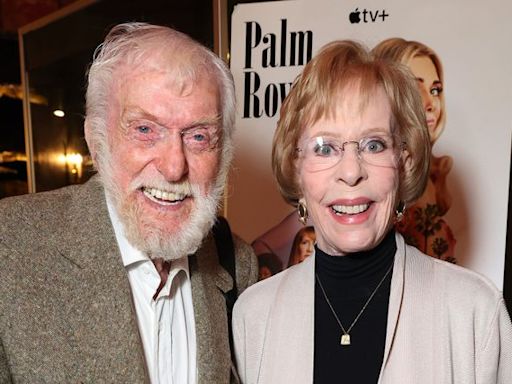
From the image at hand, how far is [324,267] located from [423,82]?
93cm

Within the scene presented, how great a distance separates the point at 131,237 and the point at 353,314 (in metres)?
0.66

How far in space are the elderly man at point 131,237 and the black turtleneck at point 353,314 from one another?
0.99ft

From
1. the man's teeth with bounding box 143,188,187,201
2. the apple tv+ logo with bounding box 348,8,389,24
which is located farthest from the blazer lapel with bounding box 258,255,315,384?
the apple tv+ logo with bounding box 348,8,389,24

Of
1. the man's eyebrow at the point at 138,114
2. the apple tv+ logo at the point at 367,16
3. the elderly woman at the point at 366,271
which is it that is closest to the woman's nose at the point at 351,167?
the elderly woman at the point at 366,271

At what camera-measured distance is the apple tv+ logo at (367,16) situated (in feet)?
7.78

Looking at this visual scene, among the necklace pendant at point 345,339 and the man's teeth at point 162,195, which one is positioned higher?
the man's teeth at point 162,195

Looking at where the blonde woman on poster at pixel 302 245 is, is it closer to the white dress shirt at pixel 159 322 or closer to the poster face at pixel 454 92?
the poster face at pixel 454 92

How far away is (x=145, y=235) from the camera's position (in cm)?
161

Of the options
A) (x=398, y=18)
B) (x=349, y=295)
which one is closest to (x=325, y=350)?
(x=349, y=295)

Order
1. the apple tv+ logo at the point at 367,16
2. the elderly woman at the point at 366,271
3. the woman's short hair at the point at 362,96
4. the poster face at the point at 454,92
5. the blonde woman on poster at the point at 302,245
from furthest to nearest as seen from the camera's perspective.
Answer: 1. the blonde woman on poster at the point at 302,245
2. the apple tv+ logo at the point at 367,16
3. the poster face at the point at 454,92
4. the woman's short hair at the point at 362,96
5. the elderly woman at the point at 366,271

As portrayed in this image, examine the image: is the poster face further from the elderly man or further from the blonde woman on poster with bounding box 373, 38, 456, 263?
the elderly man

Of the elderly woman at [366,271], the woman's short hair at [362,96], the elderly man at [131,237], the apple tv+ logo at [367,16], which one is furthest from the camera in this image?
the apple tv+ logo at [367,16]

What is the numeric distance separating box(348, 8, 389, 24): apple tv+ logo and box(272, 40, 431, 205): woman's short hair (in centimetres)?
69

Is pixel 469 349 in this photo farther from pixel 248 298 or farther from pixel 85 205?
pixel 85 205
